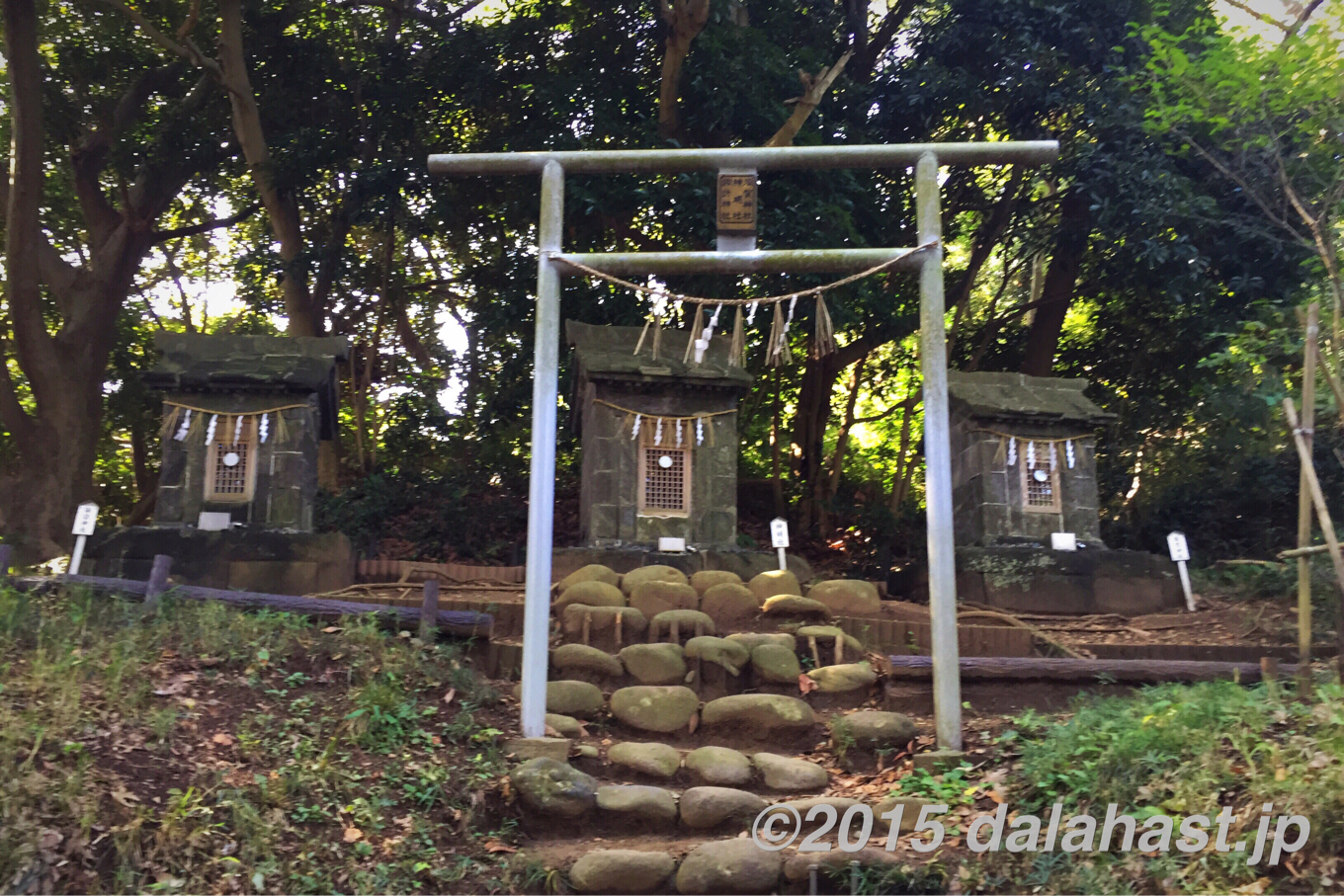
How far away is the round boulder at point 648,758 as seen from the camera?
264 inches

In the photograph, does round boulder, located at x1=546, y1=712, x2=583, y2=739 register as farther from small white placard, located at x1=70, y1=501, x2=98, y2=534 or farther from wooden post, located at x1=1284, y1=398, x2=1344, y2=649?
small white placard, located at x1=70, y1=501, x2=98, y2=534

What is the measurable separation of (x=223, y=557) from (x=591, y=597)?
438 centimetres

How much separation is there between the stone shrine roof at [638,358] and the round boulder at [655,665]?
465cm

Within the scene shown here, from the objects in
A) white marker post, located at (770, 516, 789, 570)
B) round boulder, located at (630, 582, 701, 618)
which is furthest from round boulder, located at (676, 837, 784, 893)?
white marker post, located at (770, 516, 789, 570)

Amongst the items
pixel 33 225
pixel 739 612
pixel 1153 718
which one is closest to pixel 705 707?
pixel 739 612

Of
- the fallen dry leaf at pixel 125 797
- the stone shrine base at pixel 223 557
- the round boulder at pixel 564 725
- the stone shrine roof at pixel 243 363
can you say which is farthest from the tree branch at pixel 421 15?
the fallen dry leaf at pixel 125 797

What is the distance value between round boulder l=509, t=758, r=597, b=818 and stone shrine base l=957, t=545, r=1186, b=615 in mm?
7175

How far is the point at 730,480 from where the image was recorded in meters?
12.4

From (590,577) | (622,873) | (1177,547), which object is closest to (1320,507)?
(622,873)

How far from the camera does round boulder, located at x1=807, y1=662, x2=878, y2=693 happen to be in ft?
26.8

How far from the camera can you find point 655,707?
755cm

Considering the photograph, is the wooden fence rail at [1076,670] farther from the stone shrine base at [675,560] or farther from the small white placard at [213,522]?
the small white placard at [213,522]

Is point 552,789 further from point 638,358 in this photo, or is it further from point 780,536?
point 638,358

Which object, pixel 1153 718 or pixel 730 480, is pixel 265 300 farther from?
pixel 1153 718
